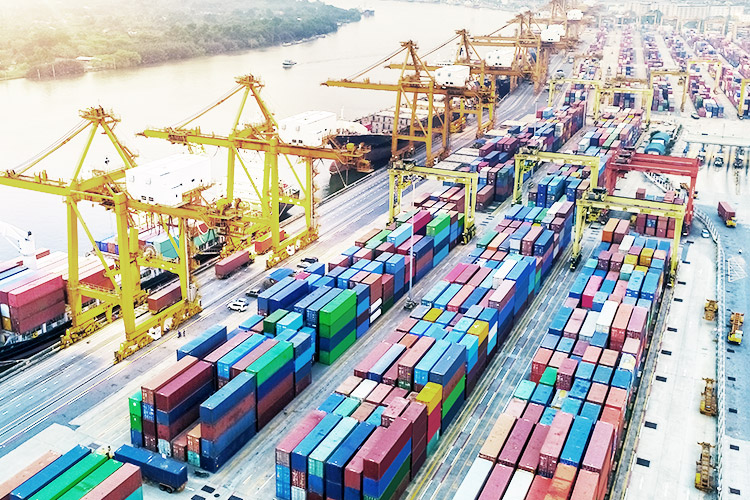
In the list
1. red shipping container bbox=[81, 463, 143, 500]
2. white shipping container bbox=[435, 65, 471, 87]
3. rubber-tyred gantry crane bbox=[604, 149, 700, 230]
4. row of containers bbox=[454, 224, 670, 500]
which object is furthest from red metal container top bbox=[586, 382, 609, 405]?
white shipping container bbox=[435, 65, 471, 87]

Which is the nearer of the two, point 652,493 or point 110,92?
point 652,493

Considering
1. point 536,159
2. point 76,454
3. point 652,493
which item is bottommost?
point 652,493

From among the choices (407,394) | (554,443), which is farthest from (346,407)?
(554,443)

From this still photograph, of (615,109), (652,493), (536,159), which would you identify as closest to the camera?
(652,493)

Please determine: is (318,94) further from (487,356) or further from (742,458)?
(742,458)

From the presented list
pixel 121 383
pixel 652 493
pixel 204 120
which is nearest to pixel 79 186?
pixel 121 383

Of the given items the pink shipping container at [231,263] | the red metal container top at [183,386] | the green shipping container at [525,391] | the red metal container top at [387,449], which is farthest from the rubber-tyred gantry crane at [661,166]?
the red metal container top at [183,386]

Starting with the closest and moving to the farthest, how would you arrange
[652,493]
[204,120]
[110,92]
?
[652,493]
[204,120]
[110,92]
